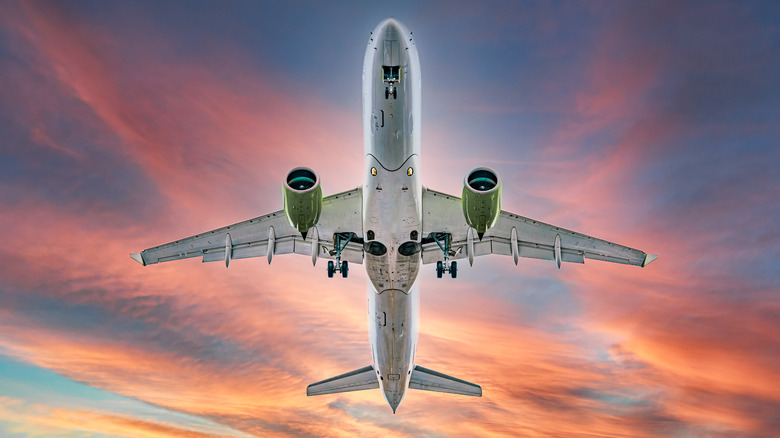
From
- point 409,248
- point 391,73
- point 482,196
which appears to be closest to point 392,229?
point 409,248

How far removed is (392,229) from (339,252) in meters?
3.47

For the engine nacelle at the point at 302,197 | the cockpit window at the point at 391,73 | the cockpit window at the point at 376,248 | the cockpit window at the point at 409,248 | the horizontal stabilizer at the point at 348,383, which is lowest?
the horizontal stabilizer at the point at 348,383

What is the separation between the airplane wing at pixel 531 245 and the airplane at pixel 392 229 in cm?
5

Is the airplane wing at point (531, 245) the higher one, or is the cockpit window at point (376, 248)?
the airplane wing at point (531, 245)

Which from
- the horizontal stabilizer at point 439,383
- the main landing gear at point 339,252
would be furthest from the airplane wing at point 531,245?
the horizontal stabilizer at point 439,383

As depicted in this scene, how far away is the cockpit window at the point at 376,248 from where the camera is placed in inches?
892

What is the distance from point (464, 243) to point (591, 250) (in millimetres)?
6033

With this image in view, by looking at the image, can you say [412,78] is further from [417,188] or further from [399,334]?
[399,334]

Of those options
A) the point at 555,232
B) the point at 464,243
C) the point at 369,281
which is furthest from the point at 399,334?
the point at 555,232

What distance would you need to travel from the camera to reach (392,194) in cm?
2075

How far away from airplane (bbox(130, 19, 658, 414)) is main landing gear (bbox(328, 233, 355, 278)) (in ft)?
0.15

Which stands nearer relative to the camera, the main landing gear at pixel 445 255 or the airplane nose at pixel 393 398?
the main landing gear at pixel 445 255

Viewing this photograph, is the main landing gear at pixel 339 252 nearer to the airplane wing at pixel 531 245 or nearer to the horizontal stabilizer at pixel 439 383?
the airplane wing at pixel 531 245

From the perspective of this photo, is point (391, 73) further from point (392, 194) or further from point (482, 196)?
point (482, 196)
